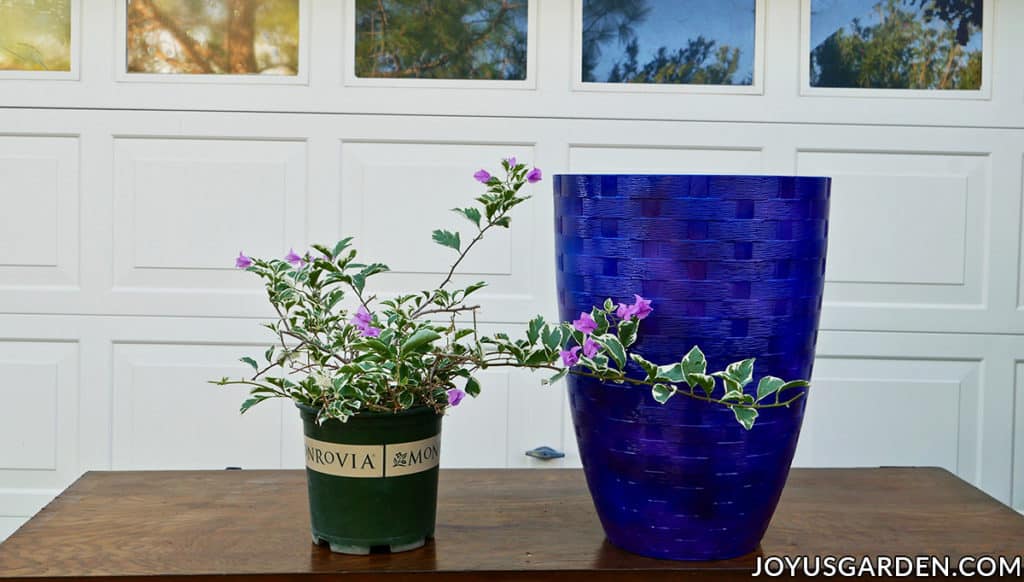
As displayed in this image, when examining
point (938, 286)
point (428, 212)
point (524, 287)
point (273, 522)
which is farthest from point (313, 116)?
point (273, 522)

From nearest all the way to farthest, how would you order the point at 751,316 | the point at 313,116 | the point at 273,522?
the point at 751,316 → the point at 273,522 → the point at 313,116

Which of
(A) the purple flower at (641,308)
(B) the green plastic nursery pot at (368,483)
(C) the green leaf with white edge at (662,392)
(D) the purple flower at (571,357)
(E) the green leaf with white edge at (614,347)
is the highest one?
(A) the purple flower at (641,308)

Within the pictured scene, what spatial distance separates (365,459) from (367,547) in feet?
0.27

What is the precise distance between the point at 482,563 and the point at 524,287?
2.00 metres

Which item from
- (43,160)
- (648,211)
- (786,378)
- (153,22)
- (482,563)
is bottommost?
(482,563)

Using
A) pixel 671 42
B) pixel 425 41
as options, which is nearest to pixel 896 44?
pixel 671 42

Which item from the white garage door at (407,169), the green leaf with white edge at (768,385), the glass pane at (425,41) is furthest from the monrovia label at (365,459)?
the glass pane at (425,41)

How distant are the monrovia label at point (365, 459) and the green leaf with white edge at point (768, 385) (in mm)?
326

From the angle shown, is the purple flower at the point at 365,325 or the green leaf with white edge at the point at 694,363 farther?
the purple flower at the point at 365,325

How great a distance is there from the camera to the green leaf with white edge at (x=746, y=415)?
38.4 inches

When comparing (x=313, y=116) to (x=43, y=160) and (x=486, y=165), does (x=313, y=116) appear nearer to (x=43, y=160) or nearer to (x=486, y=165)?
(x=486, y=165)

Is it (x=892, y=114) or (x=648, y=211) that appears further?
(x=892, y=114)

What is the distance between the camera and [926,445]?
3.05m

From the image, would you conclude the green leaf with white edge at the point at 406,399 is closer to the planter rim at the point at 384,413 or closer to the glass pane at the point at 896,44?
the planter rim at the point at 384,413
